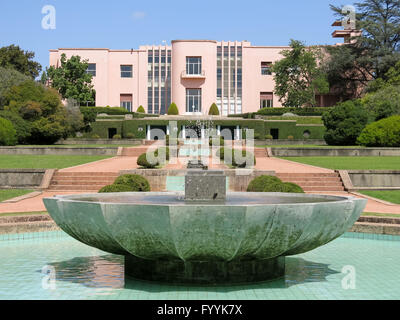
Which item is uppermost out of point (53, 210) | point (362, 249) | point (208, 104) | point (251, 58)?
point (251, 58)

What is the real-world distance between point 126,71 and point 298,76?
2177 cm

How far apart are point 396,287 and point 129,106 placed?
60.0 m

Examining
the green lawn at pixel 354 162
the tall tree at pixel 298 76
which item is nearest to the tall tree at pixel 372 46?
the tall tree at pixel 298 76

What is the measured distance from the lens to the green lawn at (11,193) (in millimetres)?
15528

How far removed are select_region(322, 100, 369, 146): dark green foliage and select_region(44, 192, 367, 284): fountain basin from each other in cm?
2559

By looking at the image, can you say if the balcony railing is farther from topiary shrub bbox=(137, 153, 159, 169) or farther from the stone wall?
the stone wall

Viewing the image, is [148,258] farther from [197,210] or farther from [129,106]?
[129,106]

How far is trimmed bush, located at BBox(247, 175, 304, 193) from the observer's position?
12.3 metres

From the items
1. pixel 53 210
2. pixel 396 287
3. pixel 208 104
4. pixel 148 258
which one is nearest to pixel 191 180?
pixel 148 258

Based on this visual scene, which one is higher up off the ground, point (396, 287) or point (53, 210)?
point (53, 210)

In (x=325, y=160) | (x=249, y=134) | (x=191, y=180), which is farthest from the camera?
(x=249, y=134)

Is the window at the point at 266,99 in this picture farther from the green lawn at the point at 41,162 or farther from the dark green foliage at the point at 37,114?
the green lawn at the point at 41,162

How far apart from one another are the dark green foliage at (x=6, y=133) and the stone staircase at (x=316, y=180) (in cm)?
1801

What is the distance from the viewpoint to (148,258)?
18.9ft
